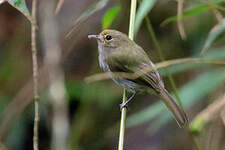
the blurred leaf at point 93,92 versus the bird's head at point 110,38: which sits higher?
the bird's head at point 110,38

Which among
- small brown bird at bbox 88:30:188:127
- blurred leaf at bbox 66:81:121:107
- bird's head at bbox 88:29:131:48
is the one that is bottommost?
blurred leaf at bbox 66:81:121:107

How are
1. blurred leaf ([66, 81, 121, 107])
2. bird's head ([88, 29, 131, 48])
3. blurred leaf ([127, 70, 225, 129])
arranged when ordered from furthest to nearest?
1. blurred leaf ([66, 81, 121, 107])
2. bird's head ([88, 29, 131, 48])
3. blurred leaf ([127, 70, 225, 129])

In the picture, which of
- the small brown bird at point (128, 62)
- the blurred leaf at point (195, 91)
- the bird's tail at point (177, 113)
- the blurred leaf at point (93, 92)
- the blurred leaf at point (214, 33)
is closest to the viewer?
the blurred leaf at point (214, 33)

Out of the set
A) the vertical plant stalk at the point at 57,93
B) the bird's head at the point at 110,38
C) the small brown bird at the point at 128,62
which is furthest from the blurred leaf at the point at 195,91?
the vertical plant stalk at the point at 57,93

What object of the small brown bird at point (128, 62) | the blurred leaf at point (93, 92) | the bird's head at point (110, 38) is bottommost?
the blurred leaf at point (93, 92)

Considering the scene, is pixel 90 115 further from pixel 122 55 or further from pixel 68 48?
pixel 122 55

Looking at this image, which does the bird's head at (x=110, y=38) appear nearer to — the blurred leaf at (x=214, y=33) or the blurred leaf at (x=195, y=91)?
the blurred leaf at (x=195, y=91)

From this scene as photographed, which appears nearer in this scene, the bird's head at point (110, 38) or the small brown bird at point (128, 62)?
the small brown bird at point (128, 62)

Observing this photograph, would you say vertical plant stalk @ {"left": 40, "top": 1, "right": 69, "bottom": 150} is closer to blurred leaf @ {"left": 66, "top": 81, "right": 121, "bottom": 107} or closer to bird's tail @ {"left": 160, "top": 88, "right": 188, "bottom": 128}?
blurred leaf @ {"left": 66, "top": 81, "right": 121, "bottom": 107}

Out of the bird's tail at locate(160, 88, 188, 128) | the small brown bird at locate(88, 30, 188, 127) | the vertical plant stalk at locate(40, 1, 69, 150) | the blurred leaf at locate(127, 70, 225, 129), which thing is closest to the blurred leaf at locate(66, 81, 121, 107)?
the vertical plant stalk at locate(40, 1, 69, 150)
